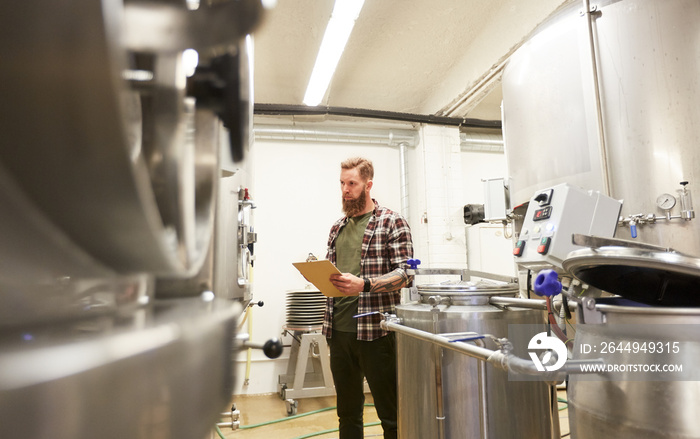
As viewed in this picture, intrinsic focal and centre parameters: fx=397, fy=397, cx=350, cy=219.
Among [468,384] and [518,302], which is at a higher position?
[518,302]

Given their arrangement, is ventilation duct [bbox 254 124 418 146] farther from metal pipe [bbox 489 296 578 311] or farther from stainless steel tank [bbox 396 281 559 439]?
metal pipe [bbox 489 296 578 311]

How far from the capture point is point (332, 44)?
2.81 meters

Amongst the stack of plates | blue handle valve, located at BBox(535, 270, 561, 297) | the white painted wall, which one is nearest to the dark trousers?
blue handle valve, located at BBox(535, 270, 561, 297)

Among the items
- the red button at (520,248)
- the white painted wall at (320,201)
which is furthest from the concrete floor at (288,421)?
the red button at (520,248)

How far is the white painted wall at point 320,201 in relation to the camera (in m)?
3.96

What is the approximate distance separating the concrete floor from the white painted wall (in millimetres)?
589

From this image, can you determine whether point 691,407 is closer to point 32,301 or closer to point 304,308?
point 32,301

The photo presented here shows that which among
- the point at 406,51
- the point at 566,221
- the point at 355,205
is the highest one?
the point at 406,51

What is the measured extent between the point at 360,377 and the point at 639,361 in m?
1.35

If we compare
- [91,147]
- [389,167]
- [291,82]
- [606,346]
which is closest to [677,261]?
[606,346]

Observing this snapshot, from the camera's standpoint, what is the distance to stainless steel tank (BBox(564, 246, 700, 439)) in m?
0.68

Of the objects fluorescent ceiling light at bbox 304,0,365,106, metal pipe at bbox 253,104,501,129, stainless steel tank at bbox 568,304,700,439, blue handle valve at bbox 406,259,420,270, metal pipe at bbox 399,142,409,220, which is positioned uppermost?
fluorescent ceiling light at bbox 304,0,365,106

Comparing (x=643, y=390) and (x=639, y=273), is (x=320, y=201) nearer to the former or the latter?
(x=639, y=273)

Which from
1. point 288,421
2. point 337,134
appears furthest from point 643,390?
point 337,134
